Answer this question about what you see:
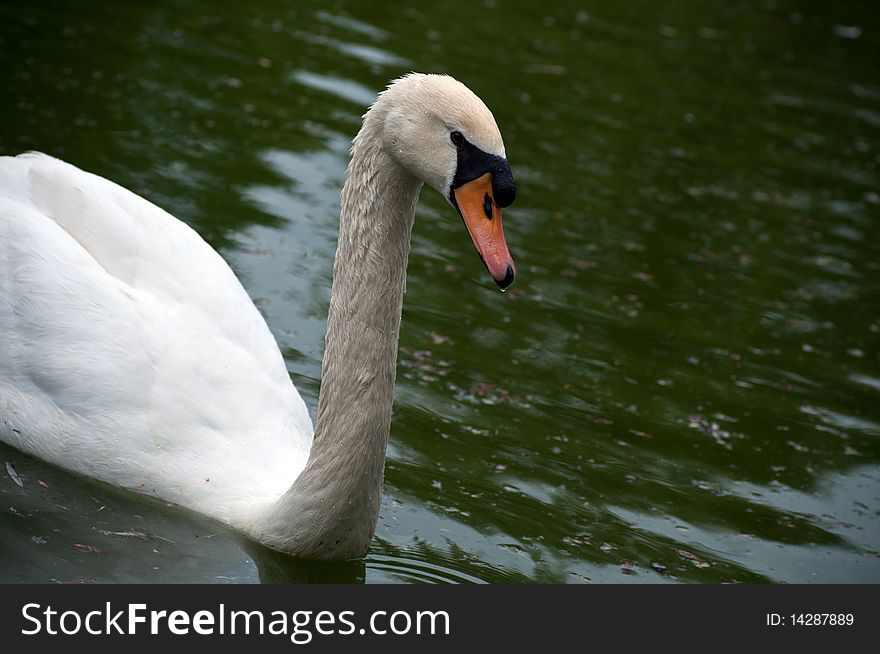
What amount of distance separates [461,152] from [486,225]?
27 cm

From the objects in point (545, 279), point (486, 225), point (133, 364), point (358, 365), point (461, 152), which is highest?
point (545, 279)

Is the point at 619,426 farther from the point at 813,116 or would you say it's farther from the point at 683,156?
the point at 813,116

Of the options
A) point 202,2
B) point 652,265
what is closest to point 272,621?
point 652,265

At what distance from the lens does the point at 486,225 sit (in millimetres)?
4777

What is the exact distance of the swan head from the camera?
4.69m

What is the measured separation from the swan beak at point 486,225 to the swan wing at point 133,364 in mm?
1585

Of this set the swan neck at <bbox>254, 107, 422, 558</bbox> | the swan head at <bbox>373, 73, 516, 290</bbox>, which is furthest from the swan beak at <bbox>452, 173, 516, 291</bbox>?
the swan neck at <bbox>254, 107, 422, 558</bbox>

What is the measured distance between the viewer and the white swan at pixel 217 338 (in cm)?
485

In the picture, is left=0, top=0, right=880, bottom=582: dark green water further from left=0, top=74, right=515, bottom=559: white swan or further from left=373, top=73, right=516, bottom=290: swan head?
left=373, top=73, right=516, bottom=290: swan head

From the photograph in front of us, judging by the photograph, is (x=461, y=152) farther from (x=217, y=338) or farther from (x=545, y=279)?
(x=545, y=279)

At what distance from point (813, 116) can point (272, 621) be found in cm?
1079

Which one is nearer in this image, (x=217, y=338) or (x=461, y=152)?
(x=461, y=152)

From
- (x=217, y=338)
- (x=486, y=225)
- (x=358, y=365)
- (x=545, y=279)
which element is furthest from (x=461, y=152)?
(x=545, y=279)

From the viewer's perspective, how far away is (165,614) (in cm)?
502
